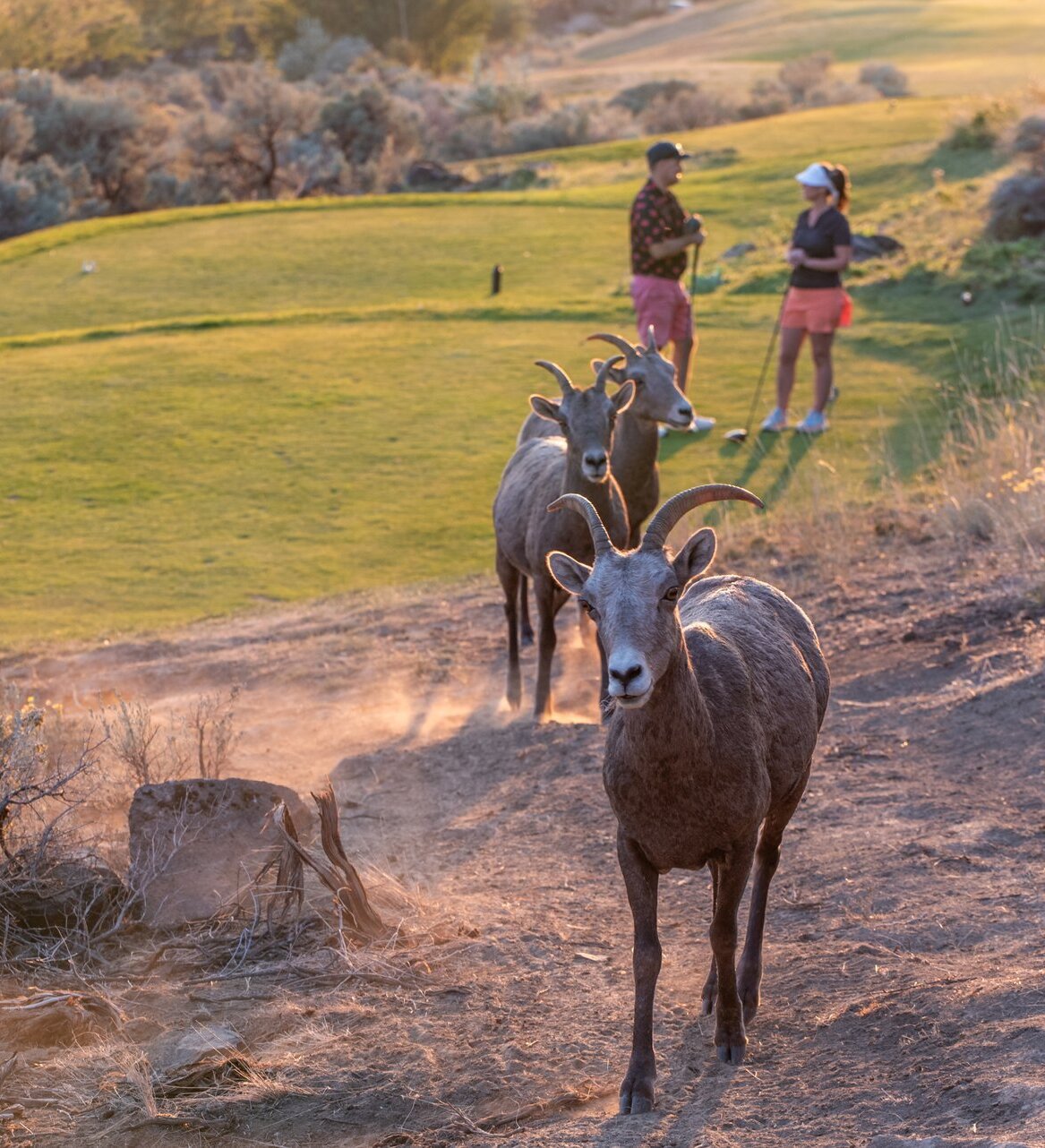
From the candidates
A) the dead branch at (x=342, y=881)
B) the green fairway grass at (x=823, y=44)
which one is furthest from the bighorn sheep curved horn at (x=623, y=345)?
the green fairway grass at (x=823, y=44)

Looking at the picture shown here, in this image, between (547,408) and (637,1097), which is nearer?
(637,1097)

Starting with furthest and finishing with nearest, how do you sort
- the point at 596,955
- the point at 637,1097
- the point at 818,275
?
the point at 818,275, the point at 596,955, the point at 637,1097

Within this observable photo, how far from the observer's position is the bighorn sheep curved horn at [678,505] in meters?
4.75

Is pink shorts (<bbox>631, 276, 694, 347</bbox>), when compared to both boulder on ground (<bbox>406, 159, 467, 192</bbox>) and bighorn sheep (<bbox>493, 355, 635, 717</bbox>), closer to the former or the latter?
bighorn sheep (<bbox>493, 355, 635, 717</bbox>)

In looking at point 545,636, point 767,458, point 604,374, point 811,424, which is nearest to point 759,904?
point 545,636

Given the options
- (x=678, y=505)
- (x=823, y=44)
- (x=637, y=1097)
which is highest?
(x=823, y=44)

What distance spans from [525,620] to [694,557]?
18.7ft

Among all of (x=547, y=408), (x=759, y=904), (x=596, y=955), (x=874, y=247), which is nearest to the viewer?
(x=759, y=904)

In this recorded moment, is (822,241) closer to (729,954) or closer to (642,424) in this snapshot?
(642,424)

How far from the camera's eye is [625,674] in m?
4.24

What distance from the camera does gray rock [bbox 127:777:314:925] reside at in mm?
6535

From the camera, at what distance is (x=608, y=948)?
6.06 meters

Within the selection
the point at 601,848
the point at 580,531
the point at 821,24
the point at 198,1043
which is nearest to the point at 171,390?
the point at 580,531

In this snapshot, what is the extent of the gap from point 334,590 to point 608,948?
5.87 meters
